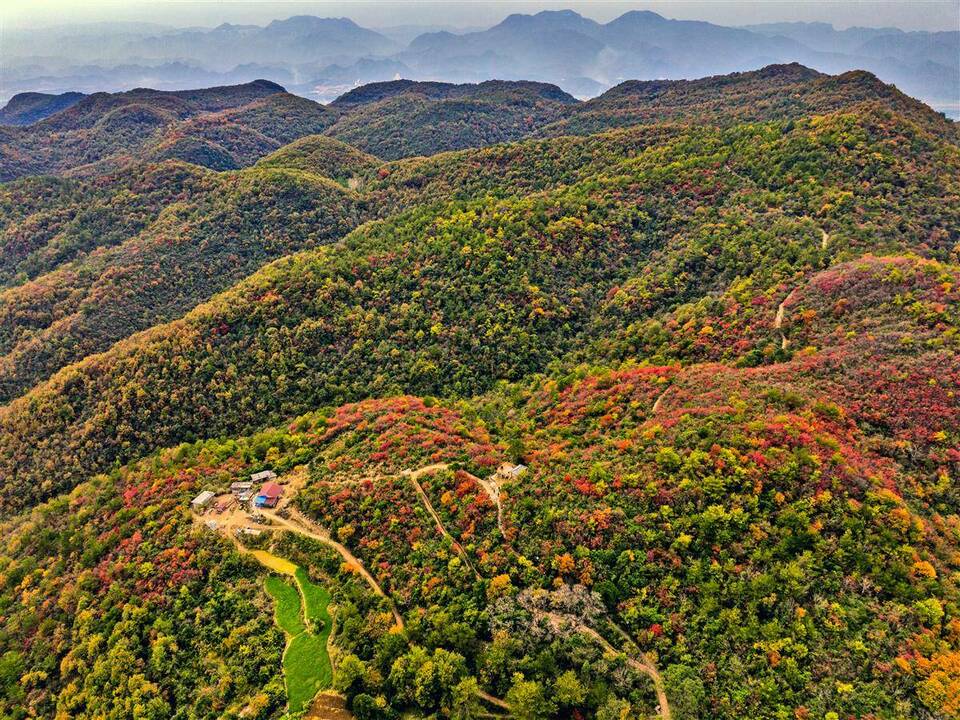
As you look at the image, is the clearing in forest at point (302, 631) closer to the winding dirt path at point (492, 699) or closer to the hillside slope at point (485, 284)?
the winding dirt path at point (492, 699)

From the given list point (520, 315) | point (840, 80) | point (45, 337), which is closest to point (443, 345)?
point (520, 315)

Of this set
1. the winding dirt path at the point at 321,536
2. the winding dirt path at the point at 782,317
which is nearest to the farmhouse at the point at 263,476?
the winding dirt path at the point at 321,536

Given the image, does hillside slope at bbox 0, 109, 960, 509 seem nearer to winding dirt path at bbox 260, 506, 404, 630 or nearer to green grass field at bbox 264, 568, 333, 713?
winding dirt path at bbox 260, 506, 404, 630

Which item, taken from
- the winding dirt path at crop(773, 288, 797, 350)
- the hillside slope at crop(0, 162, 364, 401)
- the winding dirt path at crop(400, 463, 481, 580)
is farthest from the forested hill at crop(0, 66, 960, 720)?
the hillside slope at crop(0, 162, 364, 401)

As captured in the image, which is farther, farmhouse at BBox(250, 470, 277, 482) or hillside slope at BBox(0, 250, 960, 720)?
farmhouse at BBox(250, 470, 277, 482)

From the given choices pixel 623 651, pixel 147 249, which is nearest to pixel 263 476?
pixel 623 651
